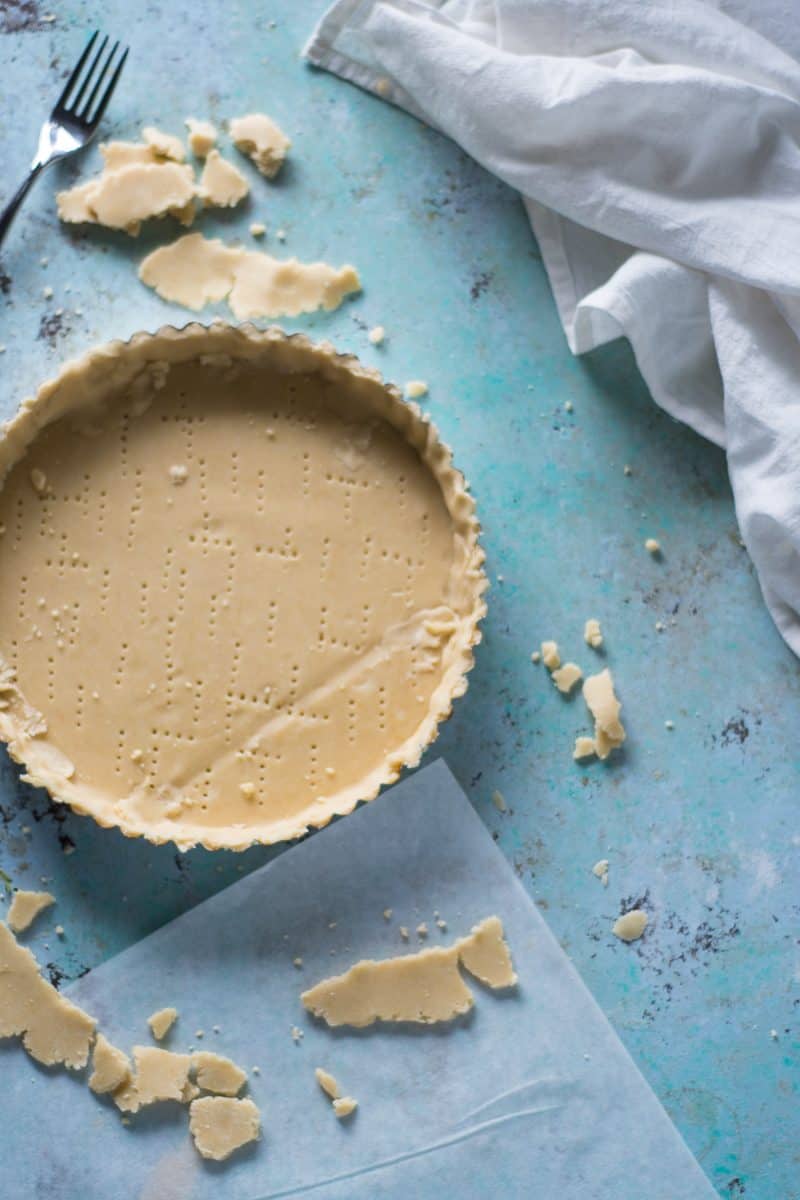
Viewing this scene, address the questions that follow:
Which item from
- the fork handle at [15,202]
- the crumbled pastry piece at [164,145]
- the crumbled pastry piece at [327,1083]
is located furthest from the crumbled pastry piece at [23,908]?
the crumbled pastry piece at [164,145]

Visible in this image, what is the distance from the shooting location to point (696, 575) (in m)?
1.74

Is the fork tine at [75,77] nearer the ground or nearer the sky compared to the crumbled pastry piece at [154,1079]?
nearer the sky

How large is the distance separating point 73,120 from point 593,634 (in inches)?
38.1

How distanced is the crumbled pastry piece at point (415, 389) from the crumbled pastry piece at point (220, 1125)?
3.13ft

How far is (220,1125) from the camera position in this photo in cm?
168

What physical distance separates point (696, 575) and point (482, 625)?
0.30 m

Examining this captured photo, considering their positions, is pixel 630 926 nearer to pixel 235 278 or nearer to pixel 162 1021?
pixel 162 1021

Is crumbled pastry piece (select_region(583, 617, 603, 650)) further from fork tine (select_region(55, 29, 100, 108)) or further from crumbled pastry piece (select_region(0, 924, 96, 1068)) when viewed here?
fork tine (select_region(55, 29, 100, 108))

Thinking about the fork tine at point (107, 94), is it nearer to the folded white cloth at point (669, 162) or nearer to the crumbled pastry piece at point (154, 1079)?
the folded white cloth at point (669, 162)

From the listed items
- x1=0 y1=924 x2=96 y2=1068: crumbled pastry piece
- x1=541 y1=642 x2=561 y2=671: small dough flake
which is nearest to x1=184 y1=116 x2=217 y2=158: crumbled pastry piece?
x1=541 y1=642 x2=561 y2=671: small dough flake

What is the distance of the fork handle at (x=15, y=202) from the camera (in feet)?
5.48

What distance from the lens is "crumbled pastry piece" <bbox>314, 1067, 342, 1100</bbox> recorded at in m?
1.68

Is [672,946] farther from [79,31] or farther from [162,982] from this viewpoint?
[79,31]

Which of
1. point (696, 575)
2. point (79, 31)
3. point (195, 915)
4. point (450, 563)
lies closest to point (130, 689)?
point (195, 915)
